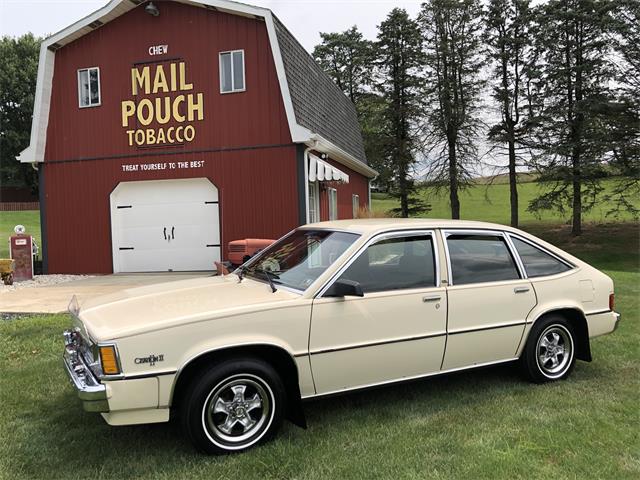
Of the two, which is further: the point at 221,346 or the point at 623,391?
the point at 623,391

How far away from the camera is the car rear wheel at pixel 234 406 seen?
3270 millimetres

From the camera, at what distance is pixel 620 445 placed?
3.52 metres

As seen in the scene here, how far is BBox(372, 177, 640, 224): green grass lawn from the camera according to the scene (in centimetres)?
2866

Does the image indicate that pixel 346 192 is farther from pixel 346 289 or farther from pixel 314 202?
pixel 346 289

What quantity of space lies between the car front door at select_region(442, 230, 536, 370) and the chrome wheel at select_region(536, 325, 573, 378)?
323mm

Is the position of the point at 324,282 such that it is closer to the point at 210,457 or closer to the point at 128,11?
the point at 210,457

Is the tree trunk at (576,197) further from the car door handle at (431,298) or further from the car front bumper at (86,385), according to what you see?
the car front bumper at (86,385)

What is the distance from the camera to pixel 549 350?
15.5 ft

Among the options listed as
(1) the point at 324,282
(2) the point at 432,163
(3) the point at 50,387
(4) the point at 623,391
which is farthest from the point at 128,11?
(2) the point at 432,163

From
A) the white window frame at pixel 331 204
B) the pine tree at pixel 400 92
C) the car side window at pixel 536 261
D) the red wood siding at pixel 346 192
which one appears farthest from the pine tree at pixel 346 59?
the car side window at pixel 536 261

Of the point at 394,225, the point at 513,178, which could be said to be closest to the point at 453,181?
the point at 513,178

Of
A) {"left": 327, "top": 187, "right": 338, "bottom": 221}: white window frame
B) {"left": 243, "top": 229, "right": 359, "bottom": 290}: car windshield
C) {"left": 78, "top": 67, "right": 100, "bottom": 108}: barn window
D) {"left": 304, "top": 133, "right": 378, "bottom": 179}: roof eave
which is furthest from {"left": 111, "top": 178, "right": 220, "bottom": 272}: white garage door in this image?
{"left": 243, "top": 229, "right": 359, "bottom": 290}: car windshield

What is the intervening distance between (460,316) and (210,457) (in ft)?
7.17

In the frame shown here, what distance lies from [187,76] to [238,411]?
12.0 metres
